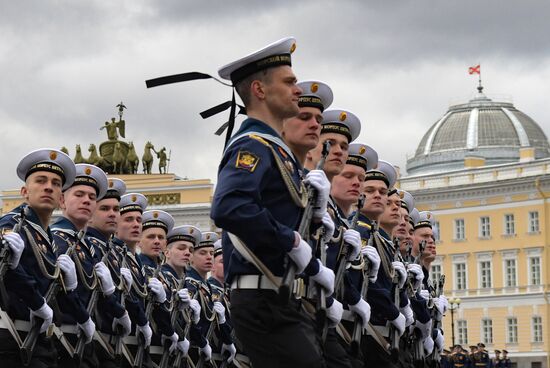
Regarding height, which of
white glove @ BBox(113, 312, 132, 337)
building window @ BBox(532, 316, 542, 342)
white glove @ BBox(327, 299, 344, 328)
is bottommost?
white glove @ BBox(327, 299, 344, 328)

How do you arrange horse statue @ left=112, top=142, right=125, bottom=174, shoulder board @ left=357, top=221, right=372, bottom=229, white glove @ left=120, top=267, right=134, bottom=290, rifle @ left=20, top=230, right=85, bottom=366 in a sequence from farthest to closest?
horse statue @ left=112, top=142, right=125, bottom=174, white glove @ left=120, top=267, right=134, bottom=290, shoulder board @ left=357, top=221, right=372, bottom=229, rifle @ left=20, top=230, right=85, bottom=366

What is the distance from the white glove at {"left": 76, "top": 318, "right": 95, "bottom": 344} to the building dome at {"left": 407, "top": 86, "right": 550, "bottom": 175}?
66.8 metres

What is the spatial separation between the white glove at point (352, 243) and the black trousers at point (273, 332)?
2.09m

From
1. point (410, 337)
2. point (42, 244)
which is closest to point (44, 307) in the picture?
point (42, 244)

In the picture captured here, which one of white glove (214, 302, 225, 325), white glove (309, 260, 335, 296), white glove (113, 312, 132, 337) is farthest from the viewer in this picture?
white glove (214, 302, 225, 325)

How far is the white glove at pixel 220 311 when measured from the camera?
51.5 ft

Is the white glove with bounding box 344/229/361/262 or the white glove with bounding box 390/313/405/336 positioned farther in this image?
the white glove with bounding box 390/313/405/336

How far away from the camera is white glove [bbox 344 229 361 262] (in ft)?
30.6

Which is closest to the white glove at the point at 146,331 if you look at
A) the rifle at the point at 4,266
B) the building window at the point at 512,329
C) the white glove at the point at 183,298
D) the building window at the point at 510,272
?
the white glove at the point at 183,298

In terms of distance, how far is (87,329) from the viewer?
10.6 metres

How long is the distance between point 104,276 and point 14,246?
1959 millimetres

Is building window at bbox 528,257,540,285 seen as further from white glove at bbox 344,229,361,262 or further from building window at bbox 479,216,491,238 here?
white glove at bbox 344,229,361,262

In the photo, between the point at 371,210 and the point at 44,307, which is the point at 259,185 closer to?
the point at 44,307

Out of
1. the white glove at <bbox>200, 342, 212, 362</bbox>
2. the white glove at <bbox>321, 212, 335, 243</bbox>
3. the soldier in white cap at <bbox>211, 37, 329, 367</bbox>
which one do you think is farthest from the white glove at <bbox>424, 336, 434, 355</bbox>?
the soldier in white cap at <bbox>211, 37, 329, 367</bbox>
